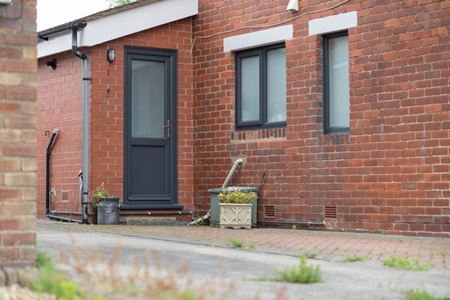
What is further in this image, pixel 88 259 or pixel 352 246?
pixel 352 246

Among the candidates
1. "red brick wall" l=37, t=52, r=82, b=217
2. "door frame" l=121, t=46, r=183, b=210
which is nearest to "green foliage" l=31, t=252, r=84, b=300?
"door frame" l=121, t=46, r=183, b=210

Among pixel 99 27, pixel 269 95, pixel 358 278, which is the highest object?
pixel 99 27

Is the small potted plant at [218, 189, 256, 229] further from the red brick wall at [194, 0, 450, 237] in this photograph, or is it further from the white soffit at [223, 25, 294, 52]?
the white soffit at [223, 25, 294, 52]

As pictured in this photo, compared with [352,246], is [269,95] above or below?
above

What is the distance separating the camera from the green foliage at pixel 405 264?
7.62 meters

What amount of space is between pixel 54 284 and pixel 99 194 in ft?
26.0

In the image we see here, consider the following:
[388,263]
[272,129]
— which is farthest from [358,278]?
[272,129]

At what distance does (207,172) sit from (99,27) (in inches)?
120

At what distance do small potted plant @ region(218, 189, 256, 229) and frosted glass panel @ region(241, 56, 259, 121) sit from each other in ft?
4.96

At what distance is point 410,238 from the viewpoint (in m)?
11.2

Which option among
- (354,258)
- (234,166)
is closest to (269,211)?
A: (234,166)

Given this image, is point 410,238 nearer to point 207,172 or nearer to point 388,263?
point 388,263

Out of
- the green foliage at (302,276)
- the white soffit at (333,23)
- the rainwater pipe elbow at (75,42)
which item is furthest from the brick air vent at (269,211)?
the green foliage at (302,276)

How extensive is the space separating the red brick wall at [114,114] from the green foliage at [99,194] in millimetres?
82
